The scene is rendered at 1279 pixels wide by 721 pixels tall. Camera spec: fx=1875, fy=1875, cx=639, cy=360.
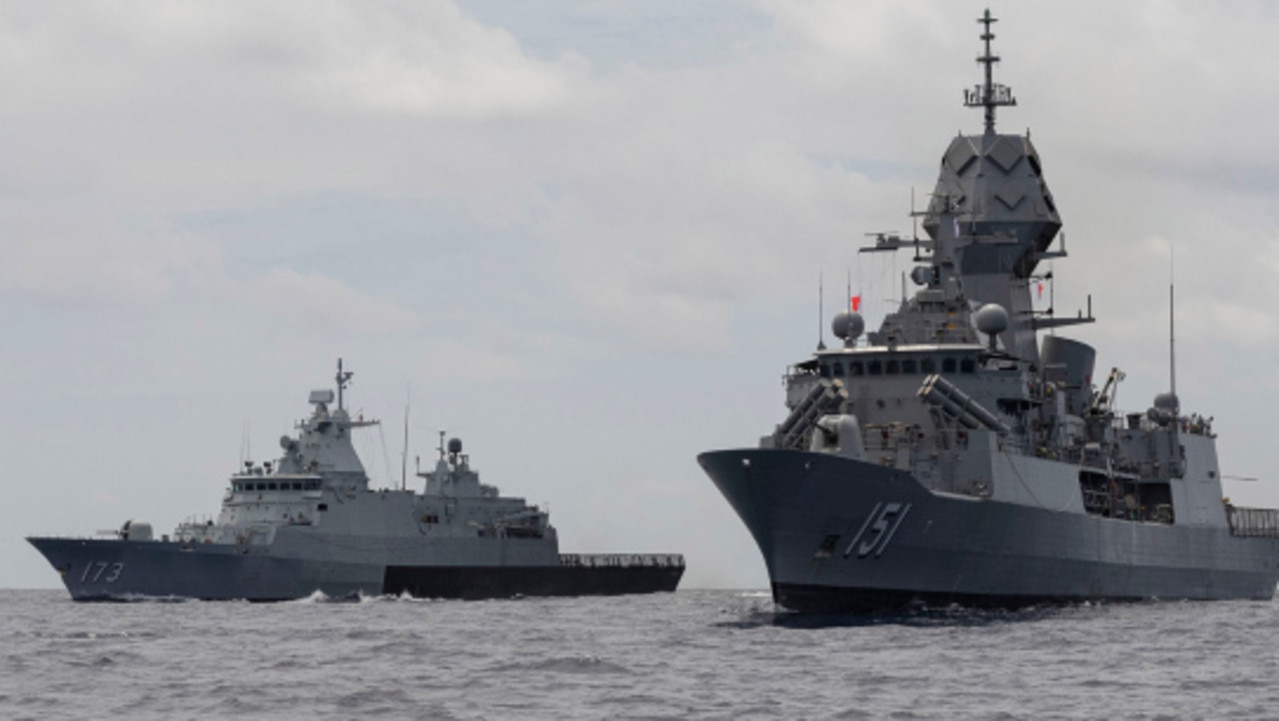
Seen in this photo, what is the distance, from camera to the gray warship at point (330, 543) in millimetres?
62781

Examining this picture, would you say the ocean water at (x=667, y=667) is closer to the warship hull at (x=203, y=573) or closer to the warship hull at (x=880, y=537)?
the warship hull at (x=880, y=537)

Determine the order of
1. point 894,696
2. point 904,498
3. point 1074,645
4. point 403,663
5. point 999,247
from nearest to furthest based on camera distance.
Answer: point 894,696 → point 403,663 → point 1074,645 → point 904,498 → point 999,247

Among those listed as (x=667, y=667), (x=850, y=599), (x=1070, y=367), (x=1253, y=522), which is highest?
(x=1070, y=367)

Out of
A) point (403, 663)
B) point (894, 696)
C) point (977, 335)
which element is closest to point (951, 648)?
point (894, 696)

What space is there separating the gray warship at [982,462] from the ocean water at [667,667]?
1355mm

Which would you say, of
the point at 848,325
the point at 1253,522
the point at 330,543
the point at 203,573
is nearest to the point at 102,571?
the point at 203,573

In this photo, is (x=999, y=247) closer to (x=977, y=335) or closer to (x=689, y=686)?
(x=977, y=335)

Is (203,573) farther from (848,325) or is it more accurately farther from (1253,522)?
(1253,522)

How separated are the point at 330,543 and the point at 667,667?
37.5 metres

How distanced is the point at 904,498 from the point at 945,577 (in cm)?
283

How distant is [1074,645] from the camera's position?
3344 cm

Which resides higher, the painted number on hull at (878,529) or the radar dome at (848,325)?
the radar dome at (848,325)

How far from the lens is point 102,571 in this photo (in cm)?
6309

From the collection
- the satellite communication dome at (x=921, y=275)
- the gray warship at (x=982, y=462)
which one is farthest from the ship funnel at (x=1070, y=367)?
the satellite communication dome at (x=921, y=275)
